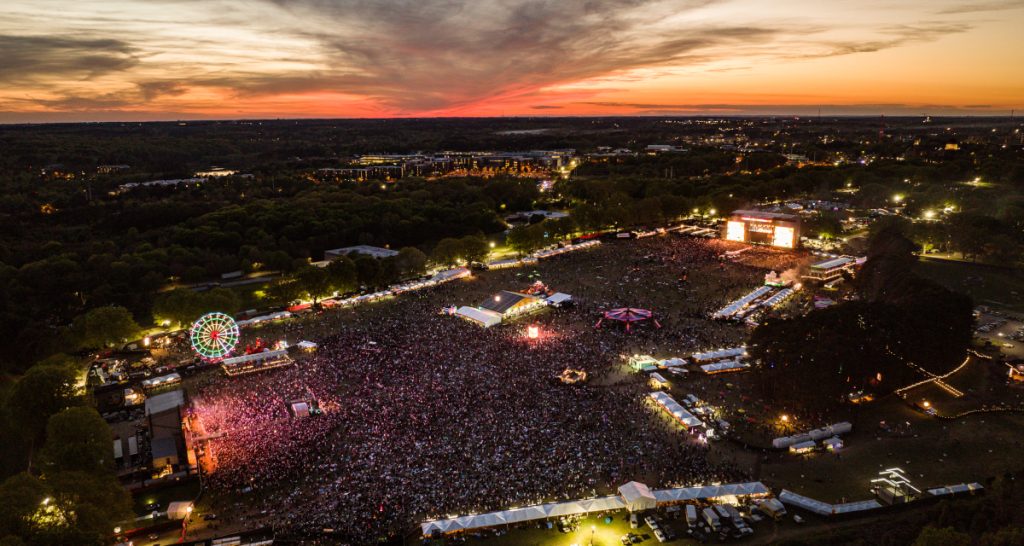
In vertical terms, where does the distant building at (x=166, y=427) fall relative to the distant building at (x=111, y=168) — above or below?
below

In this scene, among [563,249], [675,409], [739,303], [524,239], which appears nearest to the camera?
[675,409]

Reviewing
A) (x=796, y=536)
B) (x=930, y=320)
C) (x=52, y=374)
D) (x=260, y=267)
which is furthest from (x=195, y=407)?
(x=930, y=320)

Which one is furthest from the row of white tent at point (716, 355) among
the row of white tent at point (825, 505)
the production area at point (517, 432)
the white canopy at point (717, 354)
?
the row of white tent at point (825, 505)

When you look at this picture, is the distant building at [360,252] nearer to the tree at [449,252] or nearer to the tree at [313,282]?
the tree at [449,252]

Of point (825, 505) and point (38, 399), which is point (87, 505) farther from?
point (825, 505)

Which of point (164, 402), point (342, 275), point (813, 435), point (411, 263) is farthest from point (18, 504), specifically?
point (411, 263)

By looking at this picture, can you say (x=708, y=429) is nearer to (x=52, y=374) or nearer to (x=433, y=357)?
(x=433, y=357)
